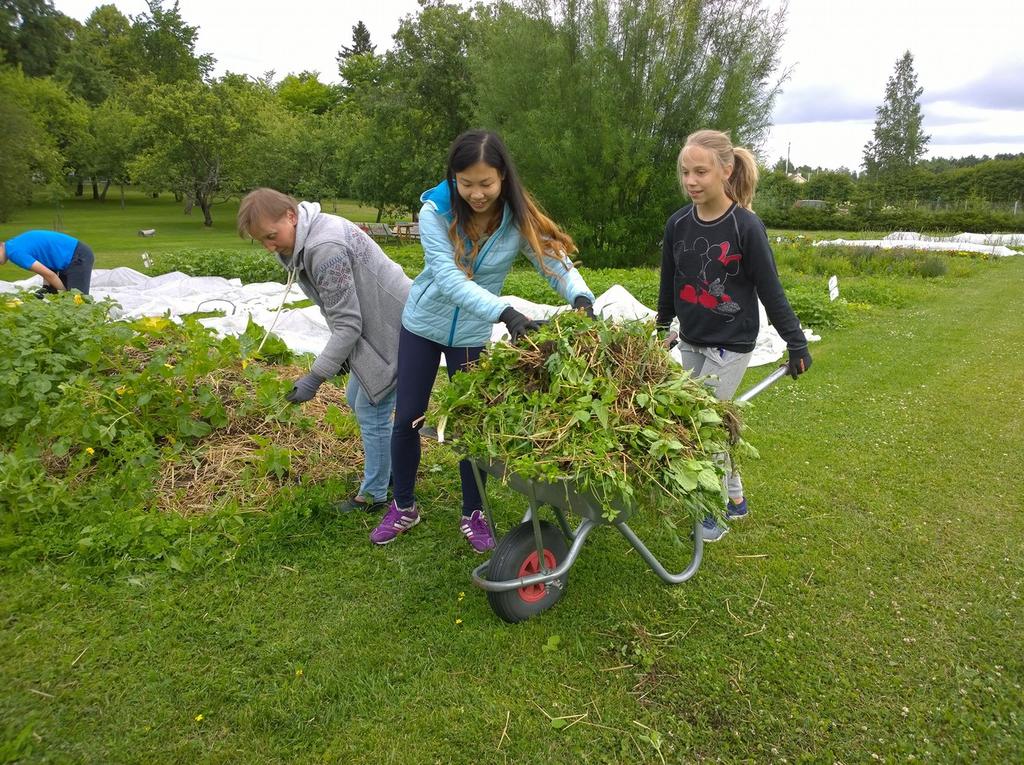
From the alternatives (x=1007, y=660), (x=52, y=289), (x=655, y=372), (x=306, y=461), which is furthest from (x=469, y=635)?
(x=52, y=289)

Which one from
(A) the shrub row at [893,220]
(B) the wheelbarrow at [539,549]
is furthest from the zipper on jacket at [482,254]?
(A) the shrub row at [893,220]

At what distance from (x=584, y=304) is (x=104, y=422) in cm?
254

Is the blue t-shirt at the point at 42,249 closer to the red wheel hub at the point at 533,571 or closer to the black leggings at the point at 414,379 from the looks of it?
the black leggings at the point at 414,379

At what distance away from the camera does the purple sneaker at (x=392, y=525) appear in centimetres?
297

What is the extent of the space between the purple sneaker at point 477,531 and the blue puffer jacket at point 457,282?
2.86 feet

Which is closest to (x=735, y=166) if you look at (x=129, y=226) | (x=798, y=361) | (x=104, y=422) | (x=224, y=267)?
(x=798, y=361)

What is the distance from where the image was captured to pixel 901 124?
40594 millimetres

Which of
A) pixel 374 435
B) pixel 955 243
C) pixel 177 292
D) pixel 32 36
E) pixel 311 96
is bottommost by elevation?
pixel 374 435

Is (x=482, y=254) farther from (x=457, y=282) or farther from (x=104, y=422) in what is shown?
(x=104, y=422)

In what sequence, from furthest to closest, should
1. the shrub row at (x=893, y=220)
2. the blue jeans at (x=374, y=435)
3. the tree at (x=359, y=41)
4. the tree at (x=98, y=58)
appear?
1. the tree at (x=359, y=41)
2. the tree at (x=98, y=58)
3. the shrub row at (x=893, y=220)
4. the blue jeans at (x=374, y=435)

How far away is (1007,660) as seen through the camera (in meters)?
2.32

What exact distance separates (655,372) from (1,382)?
3.18m

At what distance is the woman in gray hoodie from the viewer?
257cm

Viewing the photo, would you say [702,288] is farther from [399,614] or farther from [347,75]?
[347,75]
